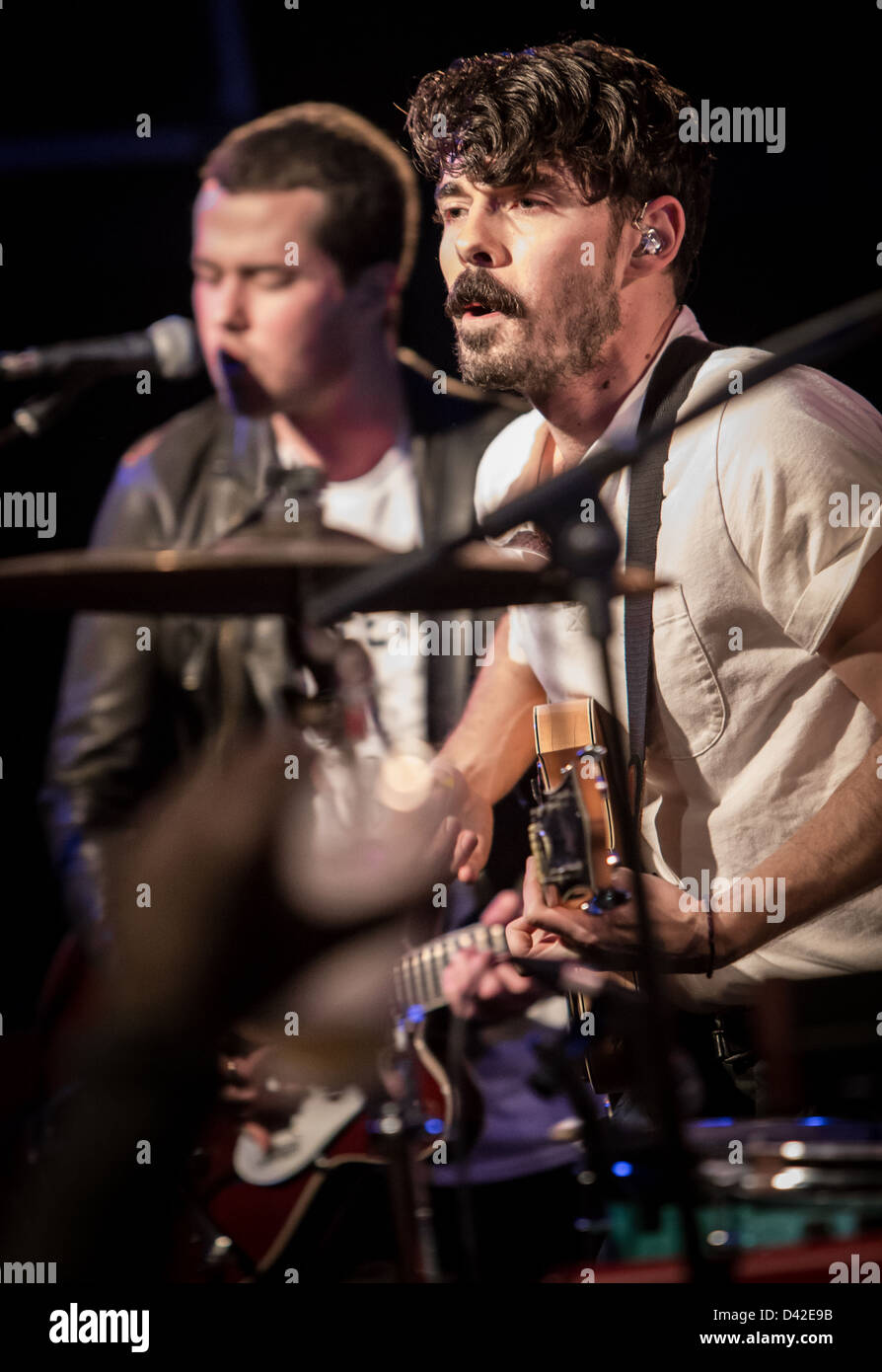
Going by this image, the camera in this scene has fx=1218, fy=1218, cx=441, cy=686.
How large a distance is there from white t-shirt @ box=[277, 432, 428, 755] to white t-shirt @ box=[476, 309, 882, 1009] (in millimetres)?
384

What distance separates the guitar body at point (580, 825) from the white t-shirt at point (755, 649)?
9 centimetres

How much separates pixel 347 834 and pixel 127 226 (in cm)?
122

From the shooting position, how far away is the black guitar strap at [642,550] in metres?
1.90

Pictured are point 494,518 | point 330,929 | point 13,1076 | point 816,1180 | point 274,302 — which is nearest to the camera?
point 494,518

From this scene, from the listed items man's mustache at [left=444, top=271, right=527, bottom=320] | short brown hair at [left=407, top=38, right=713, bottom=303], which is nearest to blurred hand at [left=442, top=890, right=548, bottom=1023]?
man's mustache at [left=444, top=271, right=527, bottom=320]

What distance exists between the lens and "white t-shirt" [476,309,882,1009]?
71.0 inches

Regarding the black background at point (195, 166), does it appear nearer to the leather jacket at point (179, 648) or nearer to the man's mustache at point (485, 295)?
the leather jacket at point (179, 648)

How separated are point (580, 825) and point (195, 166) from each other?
1.44 m

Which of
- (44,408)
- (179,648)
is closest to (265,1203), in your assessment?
(179,648)

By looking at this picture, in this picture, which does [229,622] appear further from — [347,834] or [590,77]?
[590,77]

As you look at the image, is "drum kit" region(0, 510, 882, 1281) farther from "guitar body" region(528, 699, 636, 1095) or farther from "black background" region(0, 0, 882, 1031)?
"black background" region(0, 0, 882, 1031)

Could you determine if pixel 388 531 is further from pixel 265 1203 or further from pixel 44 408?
pixel 265 1203

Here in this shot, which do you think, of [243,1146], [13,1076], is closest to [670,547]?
[243,1146]
